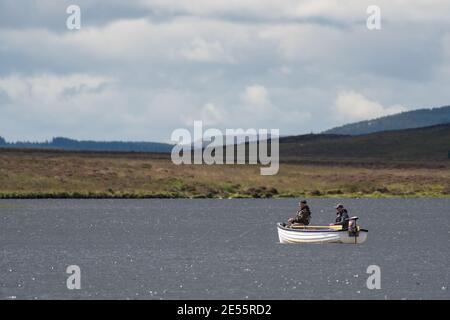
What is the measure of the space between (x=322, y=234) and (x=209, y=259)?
9.92m

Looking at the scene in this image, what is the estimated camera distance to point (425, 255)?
81.0 m

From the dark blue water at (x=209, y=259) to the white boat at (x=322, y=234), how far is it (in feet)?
2.74

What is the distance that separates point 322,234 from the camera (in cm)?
8169

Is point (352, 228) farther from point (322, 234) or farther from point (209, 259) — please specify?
point (209, 259)

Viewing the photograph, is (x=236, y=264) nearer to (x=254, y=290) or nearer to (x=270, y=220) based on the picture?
(x=254, y=290)

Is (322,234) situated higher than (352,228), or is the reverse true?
(352,228)

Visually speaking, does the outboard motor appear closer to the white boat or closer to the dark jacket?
the white boat

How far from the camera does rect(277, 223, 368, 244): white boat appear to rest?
81.5m

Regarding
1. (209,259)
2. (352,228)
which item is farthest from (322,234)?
(209,259)

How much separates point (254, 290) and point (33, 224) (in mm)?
62285

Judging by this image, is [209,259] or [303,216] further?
[303,216]

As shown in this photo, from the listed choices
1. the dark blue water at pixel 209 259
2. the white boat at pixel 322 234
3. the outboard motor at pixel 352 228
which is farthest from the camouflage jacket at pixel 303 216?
the outboard motor at pixel 352 228

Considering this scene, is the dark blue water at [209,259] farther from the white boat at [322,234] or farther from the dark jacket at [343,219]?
the dark jacket at [343,219]
